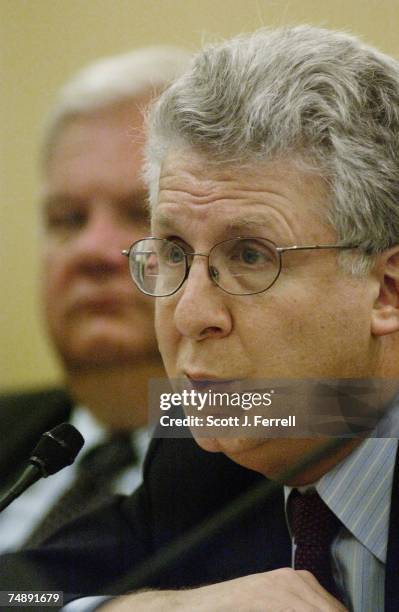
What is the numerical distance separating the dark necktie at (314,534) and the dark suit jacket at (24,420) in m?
0.48

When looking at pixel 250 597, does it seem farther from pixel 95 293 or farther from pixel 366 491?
pixel 95 293

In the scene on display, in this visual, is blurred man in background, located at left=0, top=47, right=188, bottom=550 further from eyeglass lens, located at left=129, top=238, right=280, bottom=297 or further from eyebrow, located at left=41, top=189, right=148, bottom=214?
eyeglass lens, located at left=129, top=238, right=280, bottom=297

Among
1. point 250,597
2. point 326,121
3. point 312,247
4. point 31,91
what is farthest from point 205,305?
point 31,91

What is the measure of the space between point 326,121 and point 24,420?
819 millimetres

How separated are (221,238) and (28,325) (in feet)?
1.60

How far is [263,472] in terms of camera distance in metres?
1.59

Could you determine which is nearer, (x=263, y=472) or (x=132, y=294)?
(x=263, y=472)

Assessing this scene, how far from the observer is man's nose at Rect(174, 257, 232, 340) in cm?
152

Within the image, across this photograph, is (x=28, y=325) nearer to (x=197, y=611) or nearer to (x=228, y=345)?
(x=228, y=345)

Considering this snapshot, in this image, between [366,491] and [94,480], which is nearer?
[366,491]

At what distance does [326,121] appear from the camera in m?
1.45

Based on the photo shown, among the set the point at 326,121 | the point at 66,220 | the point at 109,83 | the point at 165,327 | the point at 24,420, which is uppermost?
the point at 109,83

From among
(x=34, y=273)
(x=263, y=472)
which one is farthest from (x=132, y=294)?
(x=263, y=472)

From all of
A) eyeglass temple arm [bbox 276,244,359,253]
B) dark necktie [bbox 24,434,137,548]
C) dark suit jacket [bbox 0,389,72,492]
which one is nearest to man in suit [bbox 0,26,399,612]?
eyeglass temple arm [bbox 276,244,359,253]
